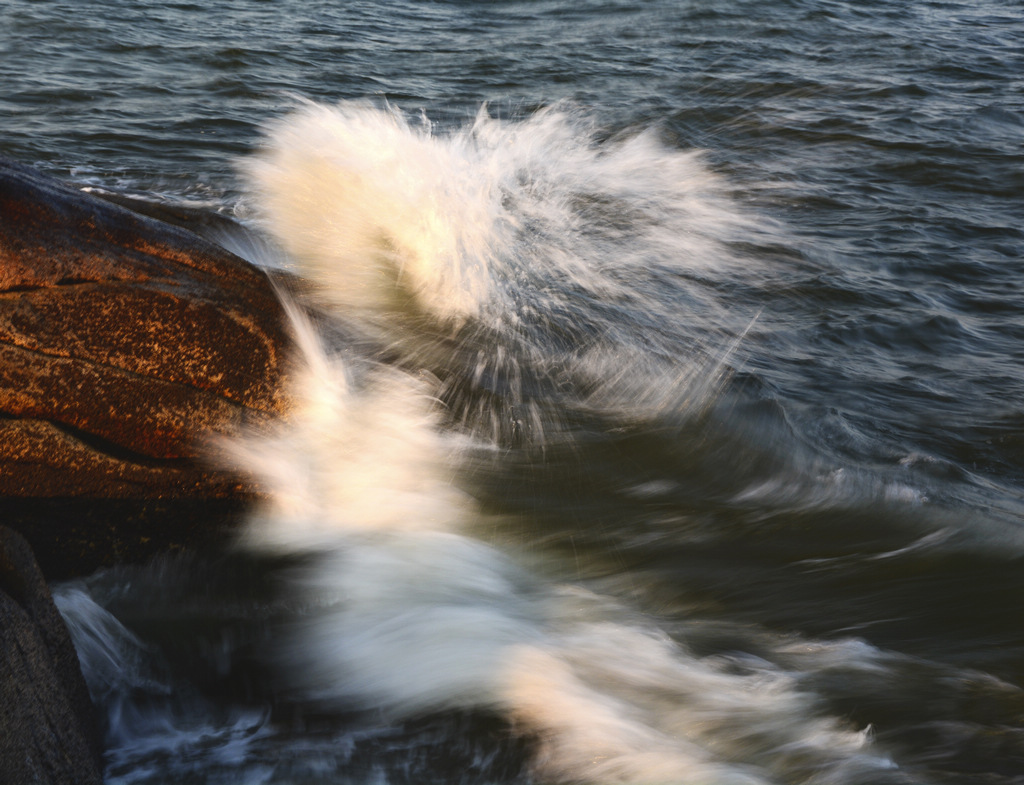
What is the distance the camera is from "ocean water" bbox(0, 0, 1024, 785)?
106 inches

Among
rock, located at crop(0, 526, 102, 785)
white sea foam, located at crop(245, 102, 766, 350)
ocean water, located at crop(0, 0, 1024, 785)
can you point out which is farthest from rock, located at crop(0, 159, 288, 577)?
white sea foam, located at crop(245, 102, 766, 350)

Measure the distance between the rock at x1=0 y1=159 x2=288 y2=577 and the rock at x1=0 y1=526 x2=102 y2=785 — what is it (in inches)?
30.1

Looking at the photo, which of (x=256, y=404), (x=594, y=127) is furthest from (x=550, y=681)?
(x=594, y=127)

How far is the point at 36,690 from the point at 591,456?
7.98 ft

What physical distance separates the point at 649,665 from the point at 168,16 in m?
11.2

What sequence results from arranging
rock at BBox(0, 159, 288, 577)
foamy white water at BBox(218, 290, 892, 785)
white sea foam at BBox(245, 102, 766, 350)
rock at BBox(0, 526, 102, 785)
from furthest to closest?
white sea foam at BBox(245, 102, 766, 350) < rock at BBox(0, 159, 288, 577) < foamy white water at BBox(218, 290, 892, 785) < rock at BBox(0, 526, 102, 785)

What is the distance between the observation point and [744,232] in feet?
21.6

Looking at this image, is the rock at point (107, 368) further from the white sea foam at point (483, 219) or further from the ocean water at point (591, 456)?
the white sea foam at point (483, 219)

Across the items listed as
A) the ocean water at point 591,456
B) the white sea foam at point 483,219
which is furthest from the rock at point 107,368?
the white sea foam at point 483,219

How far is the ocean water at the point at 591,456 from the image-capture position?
2689 millimetres

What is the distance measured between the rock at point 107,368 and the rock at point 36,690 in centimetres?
76

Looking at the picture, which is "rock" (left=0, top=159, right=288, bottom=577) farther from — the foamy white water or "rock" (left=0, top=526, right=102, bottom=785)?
"rock" (left=0, top=526, right=102, bottom=785)

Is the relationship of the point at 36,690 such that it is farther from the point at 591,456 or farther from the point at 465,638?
the point at 591,456

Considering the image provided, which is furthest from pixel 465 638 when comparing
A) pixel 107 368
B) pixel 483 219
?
pixel 483 219
